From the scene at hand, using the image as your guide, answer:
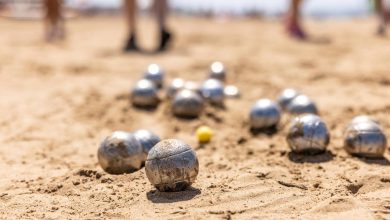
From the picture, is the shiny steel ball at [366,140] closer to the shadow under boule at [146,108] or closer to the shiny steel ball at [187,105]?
the shiny steel ball at [187,105]

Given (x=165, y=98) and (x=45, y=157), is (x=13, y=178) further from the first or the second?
(x=165, y=98)

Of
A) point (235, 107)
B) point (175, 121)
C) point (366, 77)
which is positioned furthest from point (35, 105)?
point (366, 77)

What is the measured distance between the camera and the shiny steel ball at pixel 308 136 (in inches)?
203

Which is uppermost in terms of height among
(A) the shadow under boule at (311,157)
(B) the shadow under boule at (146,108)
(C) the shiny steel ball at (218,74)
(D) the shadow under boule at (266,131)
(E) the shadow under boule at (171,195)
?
(C) the shiny steel ball at (218,74)

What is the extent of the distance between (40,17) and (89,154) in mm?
20501

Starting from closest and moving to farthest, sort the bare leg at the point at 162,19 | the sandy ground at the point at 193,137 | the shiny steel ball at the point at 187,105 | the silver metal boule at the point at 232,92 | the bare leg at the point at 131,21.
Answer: the sandy ground at the point at 193,137 < the shiny steel ball at the point at 187,105 < the silver metal boule at the point at 232,92 < the bare leg at the point at 131,21 < the bare leg at the point at 162,19

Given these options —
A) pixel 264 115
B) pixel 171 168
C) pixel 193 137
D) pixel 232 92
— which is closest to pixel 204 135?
pixel 193 137

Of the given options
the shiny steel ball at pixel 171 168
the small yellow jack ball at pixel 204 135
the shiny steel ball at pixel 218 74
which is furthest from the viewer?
the shiny steel ball at pixel 218 74

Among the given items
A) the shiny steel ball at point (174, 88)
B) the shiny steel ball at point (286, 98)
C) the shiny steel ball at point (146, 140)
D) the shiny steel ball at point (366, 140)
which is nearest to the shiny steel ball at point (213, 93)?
the shiny steel ball at point (174, 88)

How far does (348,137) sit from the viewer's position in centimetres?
520

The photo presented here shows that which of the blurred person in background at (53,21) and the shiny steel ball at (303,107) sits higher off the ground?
the blurred person in background at (53,21)

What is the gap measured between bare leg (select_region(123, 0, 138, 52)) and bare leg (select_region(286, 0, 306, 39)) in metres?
4.62

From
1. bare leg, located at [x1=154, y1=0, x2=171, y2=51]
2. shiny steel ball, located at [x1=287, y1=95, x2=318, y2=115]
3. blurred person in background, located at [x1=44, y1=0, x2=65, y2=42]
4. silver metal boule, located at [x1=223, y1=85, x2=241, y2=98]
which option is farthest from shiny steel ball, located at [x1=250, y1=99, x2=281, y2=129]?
blurred person in background, located at [x1=44, y1=0, x2=65, y2=42]

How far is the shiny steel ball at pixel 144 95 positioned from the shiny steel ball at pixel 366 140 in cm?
304
